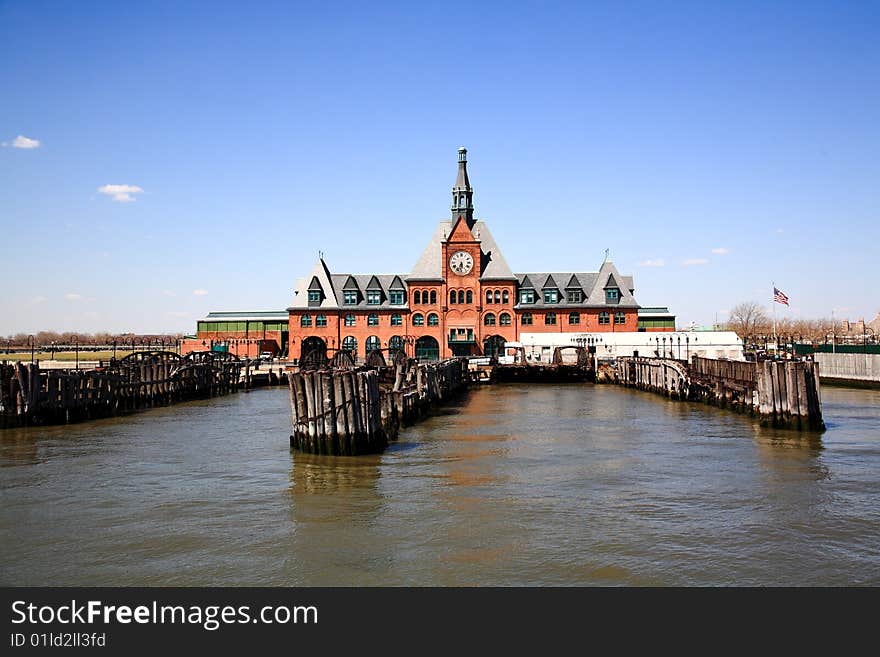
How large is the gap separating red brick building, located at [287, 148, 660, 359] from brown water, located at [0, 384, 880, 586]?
6165 cm

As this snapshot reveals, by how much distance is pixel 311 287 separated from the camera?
9919 cm

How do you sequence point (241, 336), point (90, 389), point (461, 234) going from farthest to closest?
point (241, 336)
point (461, 234)
point (90, 389)

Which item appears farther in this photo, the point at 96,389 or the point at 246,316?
the point at 246,316

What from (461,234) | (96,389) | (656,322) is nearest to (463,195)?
(461,234)

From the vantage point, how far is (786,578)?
13.2 m

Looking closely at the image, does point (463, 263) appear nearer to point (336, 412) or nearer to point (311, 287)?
point (311, 287)

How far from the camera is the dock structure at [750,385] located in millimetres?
31984

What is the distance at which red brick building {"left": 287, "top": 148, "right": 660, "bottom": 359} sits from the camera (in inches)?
3728

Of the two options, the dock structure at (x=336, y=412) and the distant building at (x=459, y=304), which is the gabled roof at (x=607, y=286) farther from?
the dock structure at (x=336, y=412)

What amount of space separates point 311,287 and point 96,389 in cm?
5856

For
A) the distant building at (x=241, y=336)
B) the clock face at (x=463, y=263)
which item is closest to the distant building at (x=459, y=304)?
the clock face at (x=463, y=263)
